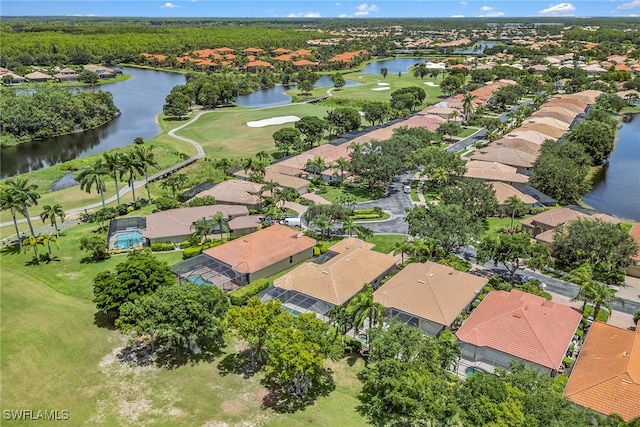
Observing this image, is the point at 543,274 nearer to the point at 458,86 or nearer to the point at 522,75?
the point at 458,86

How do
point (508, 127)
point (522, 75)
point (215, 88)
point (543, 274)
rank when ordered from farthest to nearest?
point (522, 75) → point (215, 88) → point (508, 127) → point (543, 274)

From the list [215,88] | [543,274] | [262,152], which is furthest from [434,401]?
[215,88]

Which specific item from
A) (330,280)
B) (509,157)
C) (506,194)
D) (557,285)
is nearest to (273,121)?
(509,157)

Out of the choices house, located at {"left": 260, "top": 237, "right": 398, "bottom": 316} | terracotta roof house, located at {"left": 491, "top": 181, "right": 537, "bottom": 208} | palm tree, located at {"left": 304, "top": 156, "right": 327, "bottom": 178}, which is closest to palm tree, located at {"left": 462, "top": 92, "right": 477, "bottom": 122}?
terracotta roof house, located at {"left": 491, "top": 181, "right": 537, "bottom": 208}

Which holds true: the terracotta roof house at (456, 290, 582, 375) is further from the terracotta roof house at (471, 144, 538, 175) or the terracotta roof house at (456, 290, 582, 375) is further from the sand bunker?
the sand bunker

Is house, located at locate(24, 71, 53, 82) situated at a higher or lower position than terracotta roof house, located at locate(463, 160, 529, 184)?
higher
